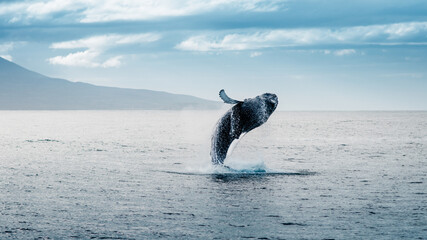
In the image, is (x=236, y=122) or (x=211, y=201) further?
(x=236, y=122)

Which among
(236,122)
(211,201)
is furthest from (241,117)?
(211,201)

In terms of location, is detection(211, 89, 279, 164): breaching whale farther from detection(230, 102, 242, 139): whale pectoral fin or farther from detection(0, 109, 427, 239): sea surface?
detection(0, 109, 427, 239): sea surface

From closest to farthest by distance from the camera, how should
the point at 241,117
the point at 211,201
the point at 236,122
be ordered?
the point at 211,201, the point at 241,117, the point at 236,122

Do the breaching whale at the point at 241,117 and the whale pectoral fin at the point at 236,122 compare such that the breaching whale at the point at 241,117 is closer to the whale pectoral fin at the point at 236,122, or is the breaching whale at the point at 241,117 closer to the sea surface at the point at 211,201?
the whale pectoral fin at the point at 236,122

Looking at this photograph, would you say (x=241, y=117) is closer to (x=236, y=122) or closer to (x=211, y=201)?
(x=236, y=122)

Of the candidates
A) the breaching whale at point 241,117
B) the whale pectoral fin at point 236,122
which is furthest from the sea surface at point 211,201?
the whale pectoral fin at point 236,122

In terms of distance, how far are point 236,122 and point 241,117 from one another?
35 cm

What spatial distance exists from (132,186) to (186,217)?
7.28 meters

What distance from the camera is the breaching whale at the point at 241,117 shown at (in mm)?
24578

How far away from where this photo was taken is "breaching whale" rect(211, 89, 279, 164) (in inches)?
968

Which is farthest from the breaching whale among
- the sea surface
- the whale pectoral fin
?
the sea surface

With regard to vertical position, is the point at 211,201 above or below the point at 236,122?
below

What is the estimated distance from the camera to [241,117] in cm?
2516

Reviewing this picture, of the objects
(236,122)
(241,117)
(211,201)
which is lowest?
(211,201)
